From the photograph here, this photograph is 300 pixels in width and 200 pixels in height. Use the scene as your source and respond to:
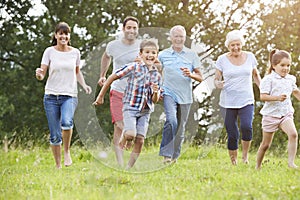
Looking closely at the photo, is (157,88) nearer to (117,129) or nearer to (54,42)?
(117,129)

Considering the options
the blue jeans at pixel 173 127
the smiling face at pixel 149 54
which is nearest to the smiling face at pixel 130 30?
the smiling face at pixel 149 54

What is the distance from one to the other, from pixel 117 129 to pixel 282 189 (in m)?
2.87

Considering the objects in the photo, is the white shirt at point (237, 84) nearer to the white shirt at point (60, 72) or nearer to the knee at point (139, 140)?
the knee at point (139, 140)

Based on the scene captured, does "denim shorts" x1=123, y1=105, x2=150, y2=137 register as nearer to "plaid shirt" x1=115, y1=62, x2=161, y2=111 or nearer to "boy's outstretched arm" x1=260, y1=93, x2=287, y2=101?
"plaid shirt" x1=115, y1=62, x2=161, y2=111

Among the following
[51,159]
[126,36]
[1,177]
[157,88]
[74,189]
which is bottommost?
[51,159]

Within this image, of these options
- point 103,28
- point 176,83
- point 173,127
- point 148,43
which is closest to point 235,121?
point 173,127

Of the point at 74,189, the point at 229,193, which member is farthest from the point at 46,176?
the point at 229,193

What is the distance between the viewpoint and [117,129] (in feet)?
23.3

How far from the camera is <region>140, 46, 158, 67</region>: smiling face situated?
641cm

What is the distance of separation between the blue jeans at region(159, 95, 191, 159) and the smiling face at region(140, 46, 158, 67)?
0.78m

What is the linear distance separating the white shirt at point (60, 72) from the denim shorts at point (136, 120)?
0.91 metres

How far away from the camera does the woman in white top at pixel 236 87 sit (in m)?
7.20

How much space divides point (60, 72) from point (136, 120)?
119 centimetres

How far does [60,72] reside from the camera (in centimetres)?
704
